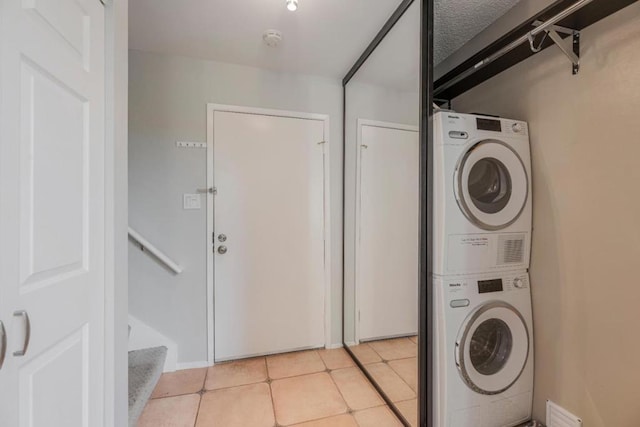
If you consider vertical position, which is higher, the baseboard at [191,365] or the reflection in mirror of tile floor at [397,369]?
the reflection in mirror of tile floor at [397,369]

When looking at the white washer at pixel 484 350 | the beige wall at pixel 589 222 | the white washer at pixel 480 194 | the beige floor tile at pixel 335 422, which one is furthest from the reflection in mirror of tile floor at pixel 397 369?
the beige wall at pixel 589 222

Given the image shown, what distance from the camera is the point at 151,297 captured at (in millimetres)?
2055

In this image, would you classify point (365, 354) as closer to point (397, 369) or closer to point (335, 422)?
point (397, 369)

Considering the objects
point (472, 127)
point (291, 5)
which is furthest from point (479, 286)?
point (291, 5)

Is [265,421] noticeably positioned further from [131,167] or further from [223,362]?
[131,167]

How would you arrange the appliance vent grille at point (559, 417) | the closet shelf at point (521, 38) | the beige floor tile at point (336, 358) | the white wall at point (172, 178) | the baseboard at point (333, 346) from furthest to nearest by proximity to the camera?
the baseboard at point (333, 346) < the beige floor tile at point (336, 358) < the white wall at point (172, 178) < the appliance vent grille at point (559, 417) < the closet shelf at point (521, 38)

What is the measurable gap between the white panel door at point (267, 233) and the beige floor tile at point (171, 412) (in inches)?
17.7

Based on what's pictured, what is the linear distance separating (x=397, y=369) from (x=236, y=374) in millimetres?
1199

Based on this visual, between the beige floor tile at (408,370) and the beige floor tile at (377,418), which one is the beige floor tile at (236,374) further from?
the beige floor tile at (408,370)

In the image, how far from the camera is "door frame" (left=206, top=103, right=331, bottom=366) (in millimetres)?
2154

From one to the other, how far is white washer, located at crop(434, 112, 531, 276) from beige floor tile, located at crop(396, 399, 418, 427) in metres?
0.76

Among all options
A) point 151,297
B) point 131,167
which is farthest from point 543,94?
point 151,297

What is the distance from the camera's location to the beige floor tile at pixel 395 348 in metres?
1.50

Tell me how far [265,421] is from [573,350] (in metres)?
1.67
